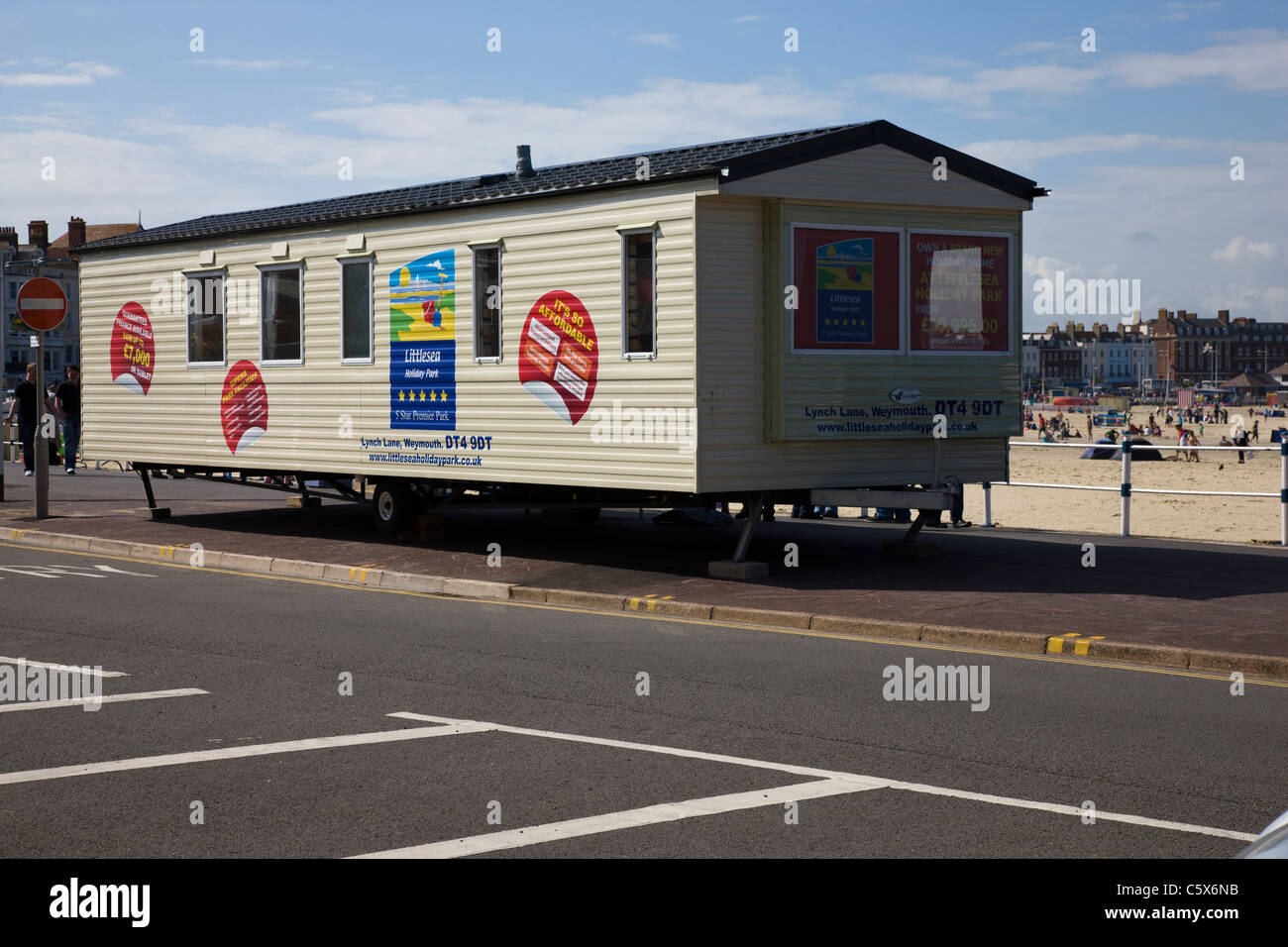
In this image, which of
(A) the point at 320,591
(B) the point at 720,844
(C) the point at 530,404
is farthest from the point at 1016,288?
(B) the point at 720,844

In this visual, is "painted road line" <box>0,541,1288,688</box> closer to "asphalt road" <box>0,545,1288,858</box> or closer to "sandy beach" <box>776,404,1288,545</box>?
"asphalt road" <box>0,545,1288,858</box>

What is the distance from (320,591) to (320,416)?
4026 millimetres

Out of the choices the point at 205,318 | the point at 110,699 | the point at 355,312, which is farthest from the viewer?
the point at 205,318

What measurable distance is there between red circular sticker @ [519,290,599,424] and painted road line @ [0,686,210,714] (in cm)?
645

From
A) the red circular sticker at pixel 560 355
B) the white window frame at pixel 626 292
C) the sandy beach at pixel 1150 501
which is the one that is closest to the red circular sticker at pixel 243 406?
the red circular sticker at pixel 560 355

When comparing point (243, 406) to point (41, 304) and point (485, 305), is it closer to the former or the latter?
point (41, 304)

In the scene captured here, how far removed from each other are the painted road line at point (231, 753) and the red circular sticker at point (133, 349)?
13246mm

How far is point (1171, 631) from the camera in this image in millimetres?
10633

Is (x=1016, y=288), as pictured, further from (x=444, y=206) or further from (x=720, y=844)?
(x=720, y=844)

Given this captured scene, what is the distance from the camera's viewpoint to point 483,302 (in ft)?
51.6

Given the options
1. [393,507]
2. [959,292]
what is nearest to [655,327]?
[959,292]

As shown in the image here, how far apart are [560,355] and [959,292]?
4.22 metres

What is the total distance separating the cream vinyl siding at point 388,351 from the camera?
13.9 m
